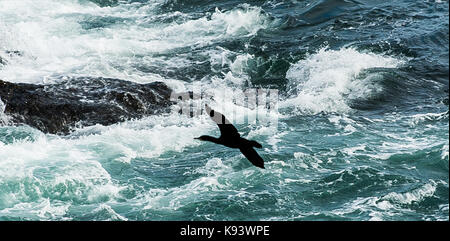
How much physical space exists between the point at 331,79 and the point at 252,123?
108 inches

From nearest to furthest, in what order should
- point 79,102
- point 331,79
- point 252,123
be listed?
point 79,102, point 252,123, point 331,79

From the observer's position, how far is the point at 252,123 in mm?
17188

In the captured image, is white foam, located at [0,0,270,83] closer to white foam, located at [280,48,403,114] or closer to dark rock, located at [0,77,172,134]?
dark rock, located at [0,77,172,134]

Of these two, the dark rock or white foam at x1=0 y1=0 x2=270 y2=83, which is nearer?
the dark rock

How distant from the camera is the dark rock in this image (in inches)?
631

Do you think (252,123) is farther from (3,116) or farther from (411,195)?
(3,116)

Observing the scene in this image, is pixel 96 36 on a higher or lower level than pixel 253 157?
lower

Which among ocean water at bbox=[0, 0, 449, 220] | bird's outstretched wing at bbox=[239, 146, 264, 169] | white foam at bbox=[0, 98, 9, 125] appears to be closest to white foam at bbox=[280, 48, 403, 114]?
ocean water at bbox=[0, 0, 449, 220]

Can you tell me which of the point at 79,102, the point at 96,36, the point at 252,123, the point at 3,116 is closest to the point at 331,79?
the point at 252,123

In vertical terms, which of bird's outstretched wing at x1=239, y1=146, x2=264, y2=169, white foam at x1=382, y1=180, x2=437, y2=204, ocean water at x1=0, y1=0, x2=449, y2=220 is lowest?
white foam at x1=382, y1=180, x2=437, y2=204

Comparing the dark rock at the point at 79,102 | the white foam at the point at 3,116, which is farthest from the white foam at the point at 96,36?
the white foam at the point at 3,116

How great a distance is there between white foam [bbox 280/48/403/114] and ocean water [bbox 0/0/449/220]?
4 cm

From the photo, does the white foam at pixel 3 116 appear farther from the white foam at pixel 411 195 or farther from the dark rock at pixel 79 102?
the white foam at pixel 411 195
